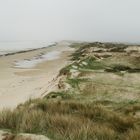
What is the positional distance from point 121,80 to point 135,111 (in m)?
7.58

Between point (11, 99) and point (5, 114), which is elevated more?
point (5, 114)

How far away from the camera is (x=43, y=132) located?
19.4ft

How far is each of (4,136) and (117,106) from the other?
5905 mm

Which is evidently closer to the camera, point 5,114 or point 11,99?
point 5,114

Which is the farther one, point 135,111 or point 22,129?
point 135,111

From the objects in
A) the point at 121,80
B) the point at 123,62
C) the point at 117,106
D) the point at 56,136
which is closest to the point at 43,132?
the point at 56,136

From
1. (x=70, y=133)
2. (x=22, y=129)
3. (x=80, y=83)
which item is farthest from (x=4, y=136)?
(x=80, y=83)

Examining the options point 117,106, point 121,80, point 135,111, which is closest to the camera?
point 135,111

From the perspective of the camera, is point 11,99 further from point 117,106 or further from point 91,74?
point 117,106

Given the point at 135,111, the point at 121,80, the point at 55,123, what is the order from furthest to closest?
the point at 121,80 < the point at 135,111 < the point at 55,123

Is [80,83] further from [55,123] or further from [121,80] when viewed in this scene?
[55,123]

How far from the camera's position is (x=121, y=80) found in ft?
56.6

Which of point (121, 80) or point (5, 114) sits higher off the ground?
point (5, 114)

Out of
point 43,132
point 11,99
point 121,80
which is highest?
point 43,132
